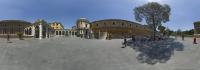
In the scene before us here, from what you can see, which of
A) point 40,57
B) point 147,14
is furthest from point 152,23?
point 40,57

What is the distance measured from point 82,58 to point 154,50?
12.7 meters

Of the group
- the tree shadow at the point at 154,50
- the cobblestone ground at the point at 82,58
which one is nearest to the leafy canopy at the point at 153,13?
the tree shadow at the point at 154,50

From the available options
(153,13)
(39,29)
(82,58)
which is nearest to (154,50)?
(82,58)

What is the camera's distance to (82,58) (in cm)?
4991

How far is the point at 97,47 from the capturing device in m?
58.4

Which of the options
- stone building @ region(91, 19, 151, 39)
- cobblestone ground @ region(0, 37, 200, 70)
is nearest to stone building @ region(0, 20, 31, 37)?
stone building @ region(91, 19, 151, 39)

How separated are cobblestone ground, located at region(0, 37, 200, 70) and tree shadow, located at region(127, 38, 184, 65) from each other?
979mm

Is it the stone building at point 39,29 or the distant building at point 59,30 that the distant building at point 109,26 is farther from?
the stone building at point 39,29

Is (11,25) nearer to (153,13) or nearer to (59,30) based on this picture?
(59,30)

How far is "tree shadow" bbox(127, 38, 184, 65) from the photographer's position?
50.2 m

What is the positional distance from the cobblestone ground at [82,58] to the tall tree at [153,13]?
537 inches

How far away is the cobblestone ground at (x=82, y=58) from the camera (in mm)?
45487

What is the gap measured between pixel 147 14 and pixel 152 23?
2249mm

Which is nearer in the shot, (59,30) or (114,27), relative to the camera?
(114,27)
